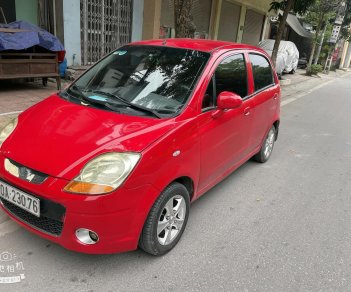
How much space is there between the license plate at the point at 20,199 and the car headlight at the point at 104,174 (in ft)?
0.99

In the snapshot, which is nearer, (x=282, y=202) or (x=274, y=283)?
(x=274, y=283)

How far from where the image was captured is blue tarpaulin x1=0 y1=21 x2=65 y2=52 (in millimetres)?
6625

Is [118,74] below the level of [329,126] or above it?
above

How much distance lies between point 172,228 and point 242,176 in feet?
6.68

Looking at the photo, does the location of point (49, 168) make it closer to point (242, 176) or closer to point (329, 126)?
point (242, 176)

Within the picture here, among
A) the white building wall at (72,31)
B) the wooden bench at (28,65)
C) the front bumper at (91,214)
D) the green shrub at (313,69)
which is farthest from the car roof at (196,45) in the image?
the green shrub at (313,69)

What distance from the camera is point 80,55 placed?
9297 mm

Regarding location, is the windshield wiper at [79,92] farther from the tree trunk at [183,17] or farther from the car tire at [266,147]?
the tree trunk at [183,17]

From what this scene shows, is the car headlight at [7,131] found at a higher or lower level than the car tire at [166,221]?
higher

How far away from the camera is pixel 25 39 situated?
6.93m

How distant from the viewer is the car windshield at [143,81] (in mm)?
3104

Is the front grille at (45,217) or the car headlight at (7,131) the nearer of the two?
the front grille at (45,217)

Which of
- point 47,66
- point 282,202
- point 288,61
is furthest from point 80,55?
point 288,61

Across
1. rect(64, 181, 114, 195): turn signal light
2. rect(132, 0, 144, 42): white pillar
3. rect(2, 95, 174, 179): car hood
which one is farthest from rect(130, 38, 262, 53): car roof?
rect(132, 0, 144, 42): white pillar
